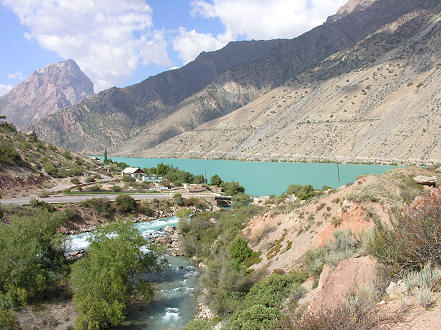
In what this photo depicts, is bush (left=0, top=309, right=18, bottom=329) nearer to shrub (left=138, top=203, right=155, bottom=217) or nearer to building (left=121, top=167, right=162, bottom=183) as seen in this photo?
shrub (left=138, top=203, right=155, bottom=217)

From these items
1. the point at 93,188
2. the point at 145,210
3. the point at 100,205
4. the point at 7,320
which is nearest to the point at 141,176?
the point at 93,188

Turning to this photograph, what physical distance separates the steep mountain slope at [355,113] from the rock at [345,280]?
262 ft

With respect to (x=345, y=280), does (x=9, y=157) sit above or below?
above

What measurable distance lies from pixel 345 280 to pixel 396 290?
1827mm

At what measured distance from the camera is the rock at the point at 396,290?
665 cm

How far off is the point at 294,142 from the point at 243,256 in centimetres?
9985

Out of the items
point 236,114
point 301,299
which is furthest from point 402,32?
point 301,299

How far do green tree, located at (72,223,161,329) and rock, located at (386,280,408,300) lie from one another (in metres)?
13.0

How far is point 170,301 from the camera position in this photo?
768 inches

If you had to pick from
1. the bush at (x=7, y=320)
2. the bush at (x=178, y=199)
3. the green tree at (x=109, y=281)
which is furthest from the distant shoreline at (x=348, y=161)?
the bush at (x=7, y=320)

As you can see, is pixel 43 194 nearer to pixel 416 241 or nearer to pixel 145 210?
pixel 145 210

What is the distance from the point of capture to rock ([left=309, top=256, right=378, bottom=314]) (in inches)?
310

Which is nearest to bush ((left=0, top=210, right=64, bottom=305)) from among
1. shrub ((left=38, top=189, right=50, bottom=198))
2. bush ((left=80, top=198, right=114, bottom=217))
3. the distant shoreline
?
bush ((left=80, top=198, right=114, bottom=217))

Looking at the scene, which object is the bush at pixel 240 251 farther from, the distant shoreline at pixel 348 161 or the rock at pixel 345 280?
the distant shoreline at pixel 348 161
